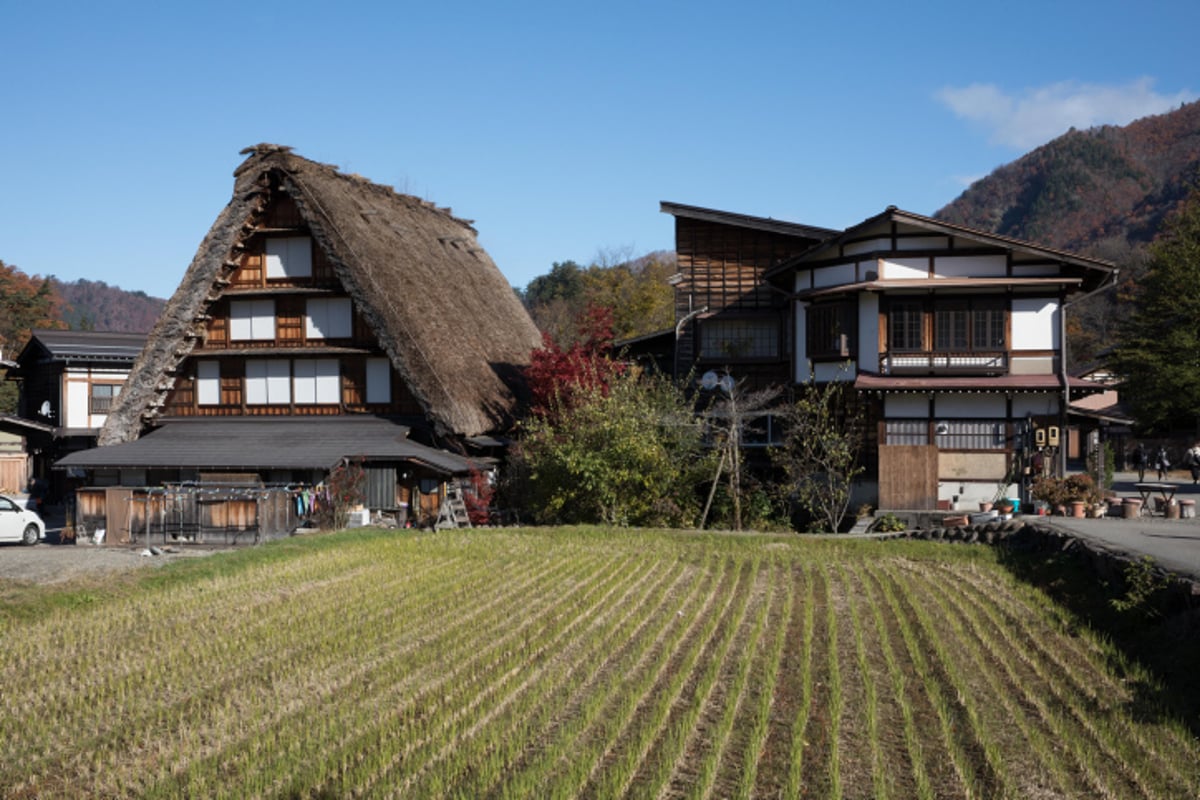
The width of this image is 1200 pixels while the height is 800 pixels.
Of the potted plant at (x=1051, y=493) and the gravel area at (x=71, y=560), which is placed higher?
the potted plant at (x=1051, y=493)

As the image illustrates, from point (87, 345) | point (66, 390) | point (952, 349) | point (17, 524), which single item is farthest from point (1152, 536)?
point (87, 345)

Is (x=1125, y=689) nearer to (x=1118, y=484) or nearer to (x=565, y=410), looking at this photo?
(x=565, y=410)

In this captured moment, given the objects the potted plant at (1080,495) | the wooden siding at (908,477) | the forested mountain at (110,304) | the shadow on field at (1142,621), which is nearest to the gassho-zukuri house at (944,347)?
the wooden siding at (908,477)

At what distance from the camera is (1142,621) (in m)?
11.0

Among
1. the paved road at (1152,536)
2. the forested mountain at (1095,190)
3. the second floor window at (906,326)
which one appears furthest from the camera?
the forested mountain at (1095,190)

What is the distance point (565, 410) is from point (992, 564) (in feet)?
37.0

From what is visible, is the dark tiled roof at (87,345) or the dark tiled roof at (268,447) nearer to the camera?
the dark tiled roof at (268,447)

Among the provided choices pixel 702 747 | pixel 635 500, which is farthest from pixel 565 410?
pixel 702 747

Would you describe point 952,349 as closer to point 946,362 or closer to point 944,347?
point 944,347

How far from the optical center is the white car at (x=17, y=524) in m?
23.0

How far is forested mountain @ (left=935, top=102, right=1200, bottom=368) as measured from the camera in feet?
249

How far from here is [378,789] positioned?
6.71 meters

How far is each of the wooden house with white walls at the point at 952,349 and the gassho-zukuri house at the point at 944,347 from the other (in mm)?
23

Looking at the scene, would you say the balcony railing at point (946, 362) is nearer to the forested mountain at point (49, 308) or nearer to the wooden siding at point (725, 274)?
the wooden siding at point (725, 274)
